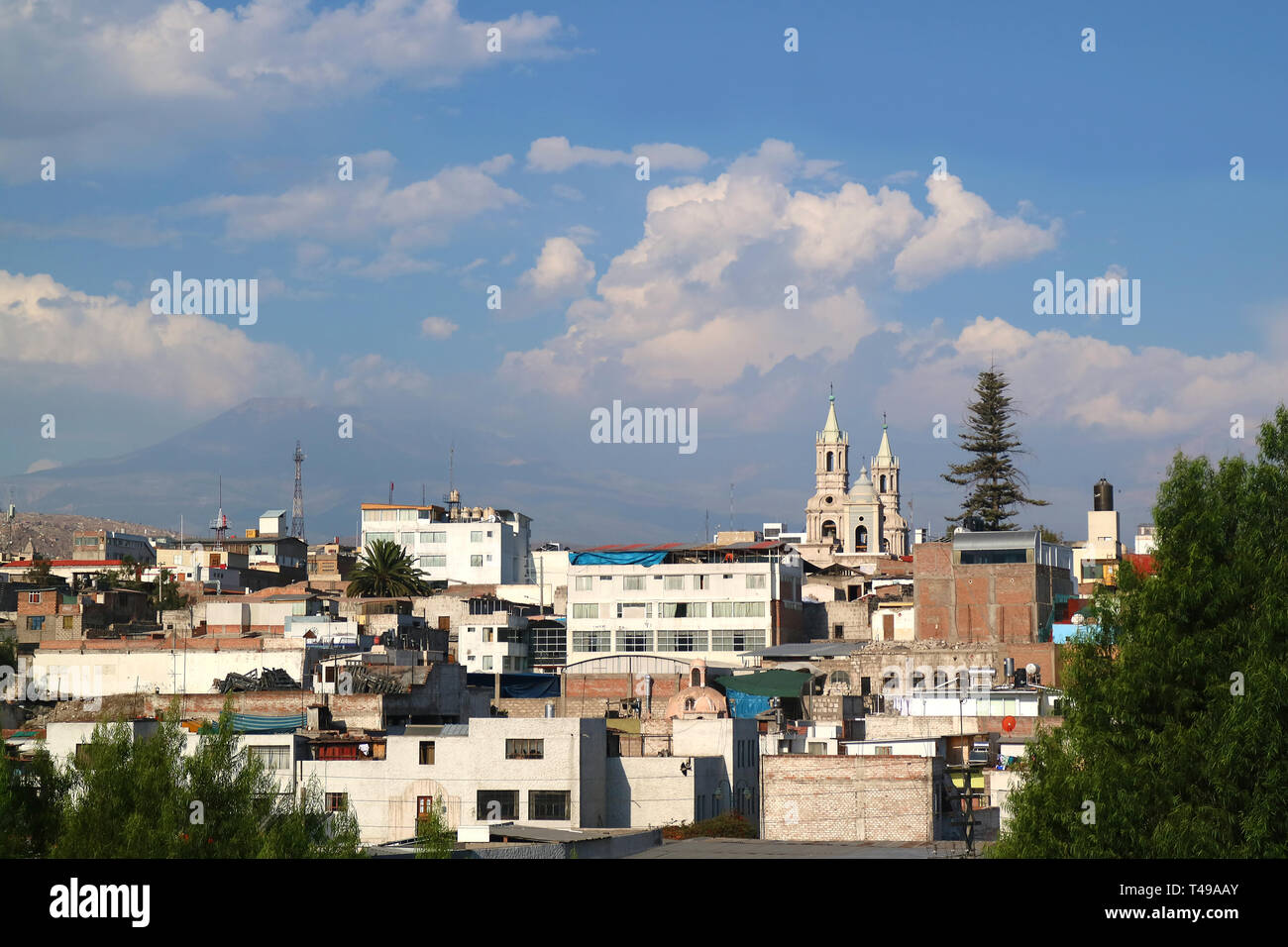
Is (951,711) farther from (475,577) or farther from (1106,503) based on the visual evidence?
(475,577)

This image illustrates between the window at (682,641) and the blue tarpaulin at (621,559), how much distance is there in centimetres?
448

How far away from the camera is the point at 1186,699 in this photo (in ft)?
85.6

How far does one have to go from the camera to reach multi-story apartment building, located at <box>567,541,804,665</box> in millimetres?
91188

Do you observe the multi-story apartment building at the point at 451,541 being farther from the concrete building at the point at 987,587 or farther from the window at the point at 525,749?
the window at the point at 525,749

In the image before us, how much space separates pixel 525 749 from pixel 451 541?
244 ft

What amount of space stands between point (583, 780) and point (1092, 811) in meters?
24.3

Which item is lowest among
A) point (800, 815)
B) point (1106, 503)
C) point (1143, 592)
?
Result: point (800, 815)

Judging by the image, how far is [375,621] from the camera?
3159 inches

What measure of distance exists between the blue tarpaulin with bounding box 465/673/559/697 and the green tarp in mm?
8048

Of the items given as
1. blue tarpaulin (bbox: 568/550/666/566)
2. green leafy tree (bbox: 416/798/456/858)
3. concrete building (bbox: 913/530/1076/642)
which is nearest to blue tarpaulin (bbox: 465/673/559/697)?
concrete building (bbox: 913/530/1076/642)

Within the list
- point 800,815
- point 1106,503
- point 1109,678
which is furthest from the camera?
point 1106,503

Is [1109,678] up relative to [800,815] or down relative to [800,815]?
up

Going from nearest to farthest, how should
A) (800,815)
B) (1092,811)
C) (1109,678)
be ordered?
1. (1092,811)
2. (1109,678)
3. (800,815)
